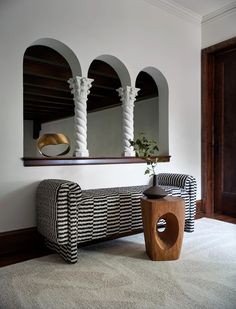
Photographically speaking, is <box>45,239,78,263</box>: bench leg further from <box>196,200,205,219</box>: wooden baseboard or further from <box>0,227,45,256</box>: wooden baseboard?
<box>196,200,205,219</box>: wooden baseboard

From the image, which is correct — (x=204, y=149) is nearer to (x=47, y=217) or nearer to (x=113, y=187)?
(x=113, y=187)

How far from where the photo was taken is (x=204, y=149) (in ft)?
13.0

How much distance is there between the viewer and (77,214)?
7.41 ft

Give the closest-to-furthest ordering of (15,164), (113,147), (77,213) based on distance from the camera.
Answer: (77,213)
(15,164)
(113,147)

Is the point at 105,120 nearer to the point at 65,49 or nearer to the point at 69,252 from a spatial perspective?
the point at 65,49

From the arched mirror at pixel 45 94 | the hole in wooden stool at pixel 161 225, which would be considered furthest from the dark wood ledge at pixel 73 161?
the arched mirror at pixel 45 94

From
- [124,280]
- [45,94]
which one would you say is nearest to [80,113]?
[124,280]

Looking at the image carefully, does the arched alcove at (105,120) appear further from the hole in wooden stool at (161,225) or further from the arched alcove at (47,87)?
the hole in wooden stool at (161,225)

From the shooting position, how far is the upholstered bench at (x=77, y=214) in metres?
2.20

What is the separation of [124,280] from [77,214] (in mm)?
641

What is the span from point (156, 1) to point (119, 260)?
10.3ft

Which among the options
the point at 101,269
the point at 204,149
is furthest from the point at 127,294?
the point at 204,149

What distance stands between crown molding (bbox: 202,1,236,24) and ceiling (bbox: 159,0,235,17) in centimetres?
4

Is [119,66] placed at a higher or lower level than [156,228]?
higher
